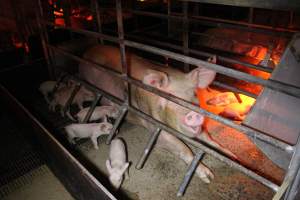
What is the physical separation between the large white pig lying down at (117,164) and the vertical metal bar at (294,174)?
1534mm

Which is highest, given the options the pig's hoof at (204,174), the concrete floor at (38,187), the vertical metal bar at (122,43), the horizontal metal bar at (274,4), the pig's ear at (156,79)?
the horizontal metal bar at (274,4)

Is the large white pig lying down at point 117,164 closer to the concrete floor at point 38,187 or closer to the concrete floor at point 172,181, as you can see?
the concrete floor at point 172,181

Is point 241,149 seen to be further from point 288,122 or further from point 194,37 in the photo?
point 194,37

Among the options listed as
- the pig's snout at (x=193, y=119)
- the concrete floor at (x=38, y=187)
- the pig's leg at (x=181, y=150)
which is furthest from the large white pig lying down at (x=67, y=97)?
the pig's snout at (x=193, y=119)

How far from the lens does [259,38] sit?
5.61 meters

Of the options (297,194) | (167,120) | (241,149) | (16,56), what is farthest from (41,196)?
(16,56)

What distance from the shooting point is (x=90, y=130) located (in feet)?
11.3

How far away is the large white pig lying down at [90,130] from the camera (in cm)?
343

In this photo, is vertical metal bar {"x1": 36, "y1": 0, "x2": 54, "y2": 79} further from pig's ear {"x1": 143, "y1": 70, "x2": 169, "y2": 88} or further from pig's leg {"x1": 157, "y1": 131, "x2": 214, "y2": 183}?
pig's leg {"x1": 157, "y1": 131, "x2": 214, "y2": 183}

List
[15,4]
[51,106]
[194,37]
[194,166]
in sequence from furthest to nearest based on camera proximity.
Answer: [194,37] → [15,4] → [51,106] → [194,166]

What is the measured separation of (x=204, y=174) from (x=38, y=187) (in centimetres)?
177

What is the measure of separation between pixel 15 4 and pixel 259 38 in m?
4.86

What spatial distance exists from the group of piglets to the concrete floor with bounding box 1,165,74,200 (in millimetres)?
510

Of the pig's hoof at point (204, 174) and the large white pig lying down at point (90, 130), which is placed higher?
the large white pig lying down at point (90, 130)
